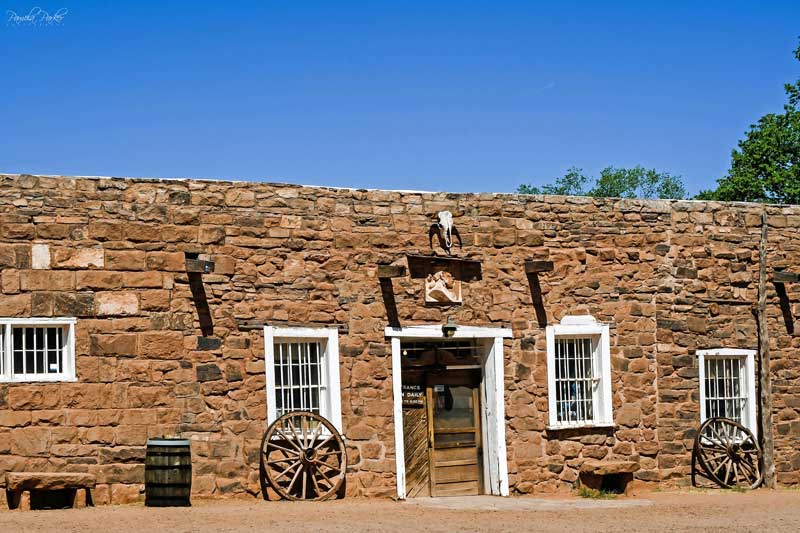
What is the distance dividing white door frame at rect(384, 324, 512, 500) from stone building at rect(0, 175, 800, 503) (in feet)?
0.11

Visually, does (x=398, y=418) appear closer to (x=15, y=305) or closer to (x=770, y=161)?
(x=15, y=305)

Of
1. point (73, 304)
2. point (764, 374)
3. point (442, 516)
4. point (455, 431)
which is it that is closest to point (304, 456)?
point (442, 516)

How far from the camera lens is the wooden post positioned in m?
18.9

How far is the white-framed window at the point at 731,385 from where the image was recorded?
1902 centimetres

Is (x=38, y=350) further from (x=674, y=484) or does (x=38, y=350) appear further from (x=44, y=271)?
(x=674, y=484)

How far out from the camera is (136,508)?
14477 mm

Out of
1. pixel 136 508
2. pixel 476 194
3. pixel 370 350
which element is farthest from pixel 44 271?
pixel 476 194

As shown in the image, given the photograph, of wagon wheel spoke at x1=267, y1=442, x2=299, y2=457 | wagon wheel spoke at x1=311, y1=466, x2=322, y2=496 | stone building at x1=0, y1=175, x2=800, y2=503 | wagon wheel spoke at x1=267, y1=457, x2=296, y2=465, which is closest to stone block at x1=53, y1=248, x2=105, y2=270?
stone building at x1=0, y1=175, x2=800, y2=503

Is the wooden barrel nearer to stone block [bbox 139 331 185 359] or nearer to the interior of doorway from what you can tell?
stone block [bbox 139 331 185 359]

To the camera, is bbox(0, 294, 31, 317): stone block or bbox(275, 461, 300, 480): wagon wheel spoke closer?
bbox(0, 294, 31, 317): stone block

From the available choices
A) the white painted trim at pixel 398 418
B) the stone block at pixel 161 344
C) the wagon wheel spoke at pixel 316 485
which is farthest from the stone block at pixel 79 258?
the white painted trim at pixel 398 418

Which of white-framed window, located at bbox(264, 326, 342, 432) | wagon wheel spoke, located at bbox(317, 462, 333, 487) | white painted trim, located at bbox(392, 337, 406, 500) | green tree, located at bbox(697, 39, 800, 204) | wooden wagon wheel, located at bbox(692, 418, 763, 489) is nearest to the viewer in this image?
wagon wheel spoke, located at bbox(317, 462, 333, 487)

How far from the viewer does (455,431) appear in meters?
17.5

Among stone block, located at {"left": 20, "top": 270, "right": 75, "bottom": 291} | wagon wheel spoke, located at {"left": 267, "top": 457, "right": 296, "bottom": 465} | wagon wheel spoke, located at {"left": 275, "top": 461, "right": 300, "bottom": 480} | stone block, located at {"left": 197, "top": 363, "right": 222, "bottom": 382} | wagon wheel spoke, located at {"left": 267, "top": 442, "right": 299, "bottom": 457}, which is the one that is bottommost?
wagon wheel spoke, located at {"left": 275, "top": 461, "right": 300, "bottom": 480}
